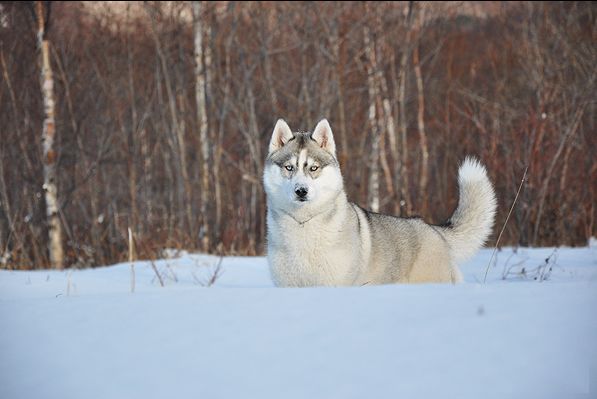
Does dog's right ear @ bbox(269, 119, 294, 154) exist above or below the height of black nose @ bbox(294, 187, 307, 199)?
above

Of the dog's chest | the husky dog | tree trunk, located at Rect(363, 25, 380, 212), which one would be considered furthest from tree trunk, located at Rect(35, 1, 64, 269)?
the dog's chest

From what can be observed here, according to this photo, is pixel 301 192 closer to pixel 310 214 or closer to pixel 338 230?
pixel 310 214

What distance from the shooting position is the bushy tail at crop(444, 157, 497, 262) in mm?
4766

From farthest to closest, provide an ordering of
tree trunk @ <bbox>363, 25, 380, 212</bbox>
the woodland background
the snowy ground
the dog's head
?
tree trunk @ <bbox>363, 25, 380, 212</bbox>
the woodland background
the dog's head
the snowy ground

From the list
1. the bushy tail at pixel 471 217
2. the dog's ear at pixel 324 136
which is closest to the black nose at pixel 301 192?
the dog's ear at pixel 324 136

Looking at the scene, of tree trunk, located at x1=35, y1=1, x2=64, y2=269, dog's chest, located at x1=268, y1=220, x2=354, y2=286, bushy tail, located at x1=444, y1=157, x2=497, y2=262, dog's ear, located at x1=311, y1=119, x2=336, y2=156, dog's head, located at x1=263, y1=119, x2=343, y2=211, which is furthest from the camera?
tree trunk, located at x1=35, y1=1, x2=64, y2=269

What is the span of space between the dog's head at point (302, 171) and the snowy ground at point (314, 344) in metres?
1.73

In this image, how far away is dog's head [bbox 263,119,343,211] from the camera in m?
4.02

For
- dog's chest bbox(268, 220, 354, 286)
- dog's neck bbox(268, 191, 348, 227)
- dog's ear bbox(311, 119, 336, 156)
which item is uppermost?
dog's ear bbox(311, 119, 336, 156)

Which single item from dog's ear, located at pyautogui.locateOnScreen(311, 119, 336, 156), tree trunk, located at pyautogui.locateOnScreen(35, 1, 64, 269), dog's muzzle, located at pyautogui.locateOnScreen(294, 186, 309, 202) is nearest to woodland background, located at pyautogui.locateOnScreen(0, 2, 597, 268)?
tree trunk, located at pyautogui.locateOnScreen(35, 1, 64, 269)

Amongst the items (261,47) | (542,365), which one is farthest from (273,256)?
(261,47)

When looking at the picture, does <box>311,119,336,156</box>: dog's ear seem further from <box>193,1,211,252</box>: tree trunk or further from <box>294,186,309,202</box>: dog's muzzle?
<box>193,1,211,252</box>: tree trunk

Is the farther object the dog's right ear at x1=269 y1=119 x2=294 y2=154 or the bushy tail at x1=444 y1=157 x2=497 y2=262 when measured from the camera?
the bushy tail at x1=444 y1=157 x2=497 y2=262

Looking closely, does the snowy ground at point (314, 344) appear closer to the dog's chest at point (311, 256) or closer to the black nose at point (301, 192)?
the dog's chest at point (311, 256)
